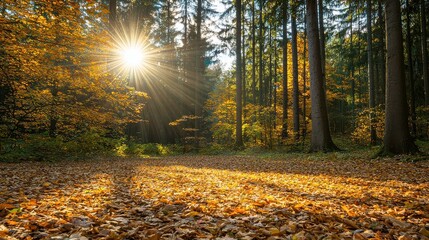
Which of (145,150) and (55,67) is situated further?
(145,150)

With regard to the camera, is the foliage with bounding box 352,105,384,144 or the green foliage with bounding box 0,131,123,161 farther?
the foliage with bounding box 352,105,384,144

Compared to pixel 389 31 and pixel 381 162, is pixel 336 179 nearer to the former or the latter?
pixel 381 162

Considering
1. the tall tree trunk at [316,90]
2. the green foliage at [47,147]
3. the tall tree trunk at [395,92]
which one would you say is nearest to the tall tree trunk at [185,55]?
the tall tree trunk at [316,90]

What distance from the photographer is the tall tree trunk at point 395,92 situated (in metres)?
8.16

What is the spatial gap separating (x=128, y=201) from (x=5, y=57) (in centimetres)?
716

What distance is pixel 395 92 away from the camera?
328 inches

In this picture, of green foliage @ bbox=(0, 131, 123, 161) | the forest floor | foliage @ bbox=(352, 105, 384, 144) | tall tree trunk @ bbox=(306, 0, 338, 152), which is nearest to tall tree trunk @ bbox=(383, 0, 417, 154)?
tall tree trunk @ bbox=(306, 0, 338, 152)

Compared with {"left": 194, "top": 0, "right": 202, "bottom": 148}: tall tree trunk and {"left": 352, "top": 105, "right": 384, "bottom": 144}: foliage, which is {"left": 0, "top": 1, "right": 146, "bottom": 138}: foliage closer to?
{"left": 194, "top": 0, "right": 202, "bottom": 148}: tall tree trunk

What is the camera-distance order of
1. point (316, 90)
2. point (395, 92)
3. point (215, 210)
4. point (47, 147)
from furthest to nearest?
point (316, 90), point (47, 147), point (395, 92), point (215, 210)

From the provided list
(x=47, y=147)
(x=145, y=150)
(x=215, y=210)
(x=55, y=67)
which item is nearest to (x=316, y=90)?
(x=215, y=210)

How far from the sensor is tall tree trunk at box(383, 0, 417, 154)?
8.16 m

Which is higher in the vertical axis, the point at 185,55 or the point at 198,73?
the point at 185,55

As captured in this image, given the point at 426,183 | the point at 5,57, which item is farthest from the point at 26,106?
the point at 426,183

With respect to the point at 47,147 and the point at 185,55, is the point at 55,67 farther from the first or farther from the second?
the point at 185,55
